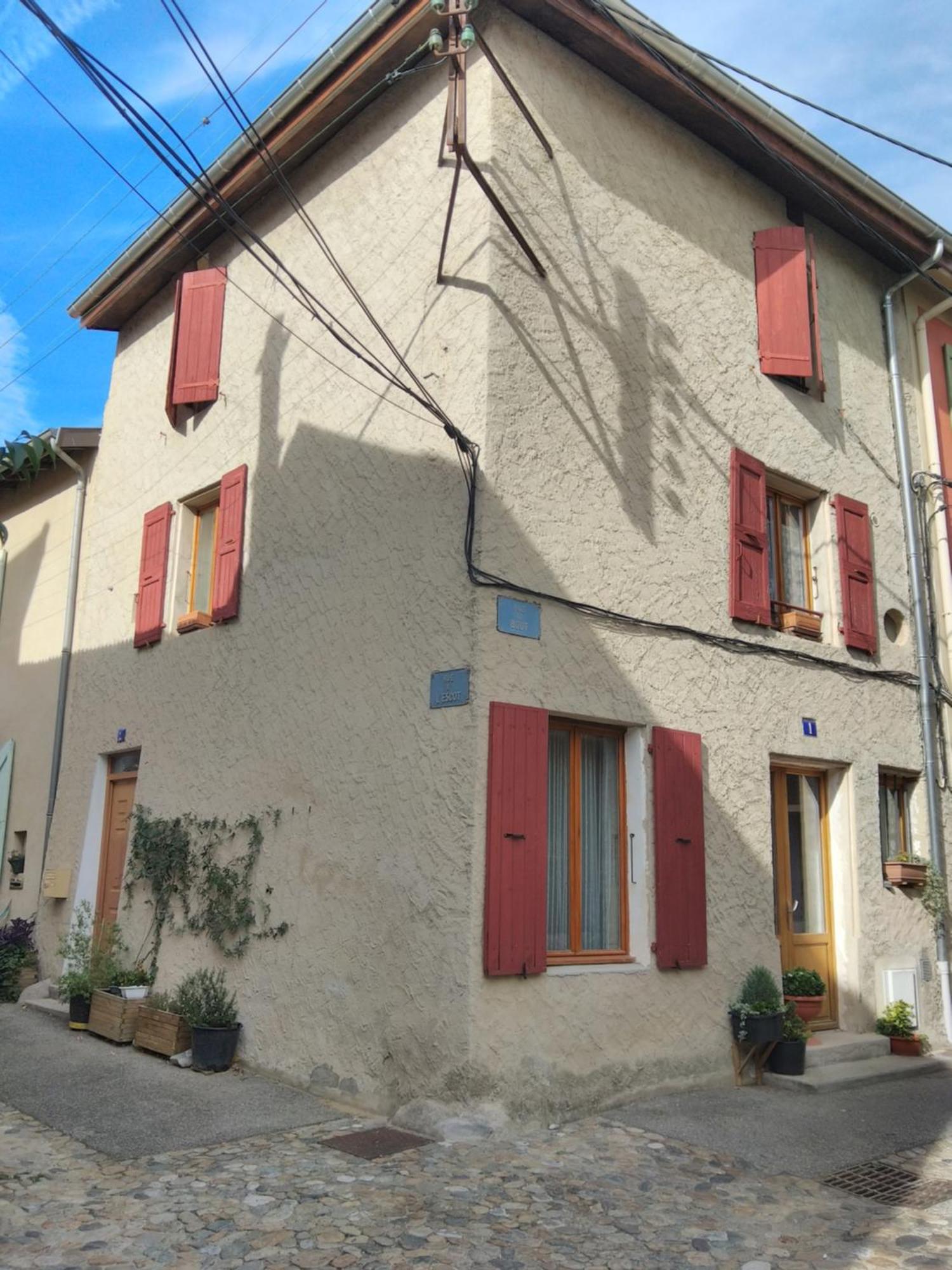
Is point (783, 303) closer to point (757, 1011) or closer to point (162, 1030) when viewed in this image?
point (757, 1011)

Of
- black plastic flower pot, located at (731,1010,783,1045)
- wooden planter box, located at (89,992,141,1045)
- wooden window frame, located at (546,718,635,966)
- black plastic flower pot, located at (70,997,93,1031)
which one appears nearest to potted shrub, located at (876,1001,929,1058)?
black plastic flower pot, located at (731,1010,783,1045)

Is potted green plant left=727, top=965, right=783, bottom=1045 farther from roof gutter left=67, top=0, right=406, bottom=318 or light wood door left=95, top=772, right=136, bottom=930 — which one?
roof gutter left=67, top=0, right=406, bottom=318

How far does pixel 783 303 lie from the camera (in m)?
8.48

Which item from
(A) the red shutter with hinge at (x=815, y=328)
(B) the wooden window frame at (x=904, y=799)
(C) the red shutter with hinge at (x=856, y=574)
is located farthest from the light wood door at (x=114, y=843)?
(A) the red shutter with hinge at (x=815, y=328)

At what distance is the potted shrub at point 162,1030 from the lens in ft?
23.0

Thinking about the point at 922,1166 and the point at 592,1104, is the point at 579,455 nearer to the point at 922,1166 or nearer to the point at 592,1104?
the point at 592,1104

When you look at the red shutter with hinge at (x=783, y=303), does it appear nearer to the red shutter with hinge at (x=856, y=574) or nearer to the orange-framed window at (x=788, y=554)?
the orange-framed window at (x=788, y=554)

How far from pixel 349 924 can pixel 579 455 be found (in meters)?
3.20

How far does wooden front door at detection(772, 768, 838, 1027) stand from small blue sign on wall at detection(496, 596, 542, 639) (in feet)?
8.92

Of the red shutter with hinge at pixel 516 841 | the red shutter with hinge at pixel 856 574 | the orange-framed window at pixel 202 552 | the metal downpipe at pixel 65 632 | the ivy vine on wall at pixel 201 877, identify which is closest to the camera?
the red shutter with hinge at pixel 516 841

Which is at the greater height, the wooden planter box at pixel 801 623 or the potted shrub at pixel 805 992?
the wooden planter box at pixel 801 623

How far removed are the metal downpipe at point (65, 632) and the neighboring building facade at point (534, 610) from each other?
0.74 meters

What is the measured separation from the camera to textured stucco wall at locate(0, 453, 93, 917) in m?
10.5

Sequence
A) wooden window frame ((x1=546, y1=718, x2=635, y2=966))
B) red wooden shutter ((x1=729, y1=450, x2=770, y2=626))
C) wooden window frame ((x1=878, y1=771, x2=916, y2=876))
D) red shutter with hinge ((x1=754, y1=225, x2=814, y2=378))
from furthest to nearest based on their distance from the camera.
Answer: wooden window frame ((x1=878, y1=771, x2=916, y2=876))
red shutter with hinge ((x1=754, y1=225, x2=814, y2=378))
red wooden shutter ((x1=729, y1=450, x2=770, y2=626))
wooden window frame ((x1=546, y1=718, x2=635, y2=966))
